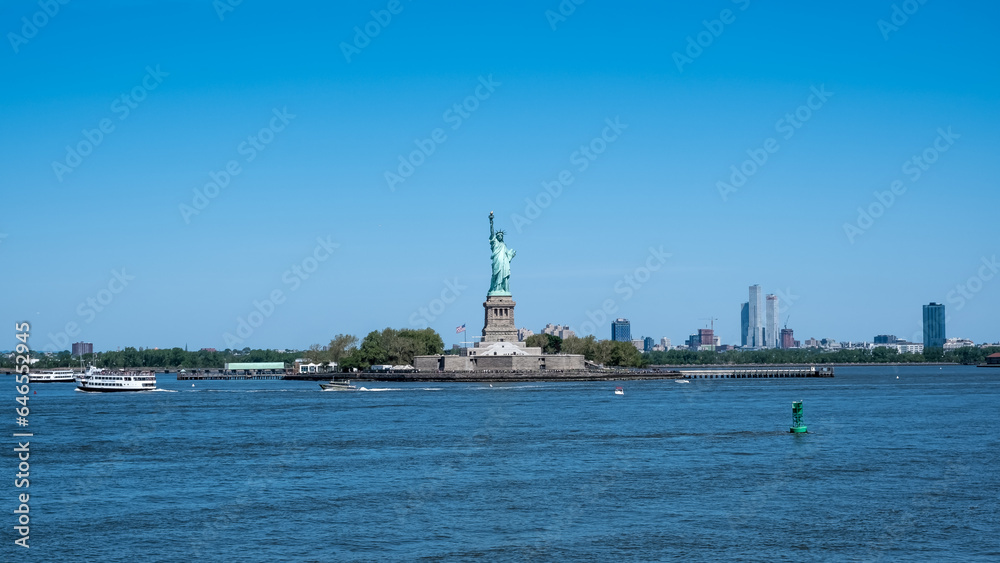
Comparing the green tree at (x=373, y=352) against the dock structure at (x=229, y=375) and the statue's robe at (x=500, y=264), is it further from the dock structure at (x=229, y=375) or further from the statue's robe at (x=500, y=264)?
the statue's robe at (x=500, y=264)

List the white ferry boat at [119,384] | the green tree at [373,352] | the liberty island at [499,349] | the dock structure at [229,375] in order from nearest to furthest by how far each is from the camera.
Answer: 1. the white ferry boat at [119,384]
2. the liberty island at [499,349]
3. the green tree at [373,352]
4. the dock structure at [229,375]

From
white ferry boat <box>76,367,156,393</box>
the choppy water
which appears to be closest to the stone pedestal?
white ferry boat <box>76,367,156,393</box>

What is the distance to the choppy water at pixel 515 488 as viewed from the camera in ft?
77.0

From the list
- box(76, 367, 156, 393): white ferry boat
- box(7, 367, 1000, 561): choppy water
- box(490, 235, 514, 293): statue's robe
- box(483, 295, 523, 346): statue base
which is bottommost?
box(7, 367, 1000, 561): choppy water

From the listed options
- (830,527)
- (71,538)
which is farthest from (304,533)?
(830,527)

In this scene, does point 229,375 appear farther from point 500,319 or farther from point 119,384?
point 119,384

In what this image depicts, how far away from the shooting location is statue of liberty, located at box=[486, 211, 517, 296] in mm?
121250

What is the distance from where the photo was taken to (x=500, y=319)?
398 ft

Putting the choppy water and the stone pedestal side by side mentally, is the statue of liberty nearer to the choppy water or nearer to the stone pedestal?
the stone pedestal

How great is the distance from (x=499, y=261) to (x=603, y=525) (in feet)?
317

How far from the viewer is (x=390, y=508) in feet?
91.6

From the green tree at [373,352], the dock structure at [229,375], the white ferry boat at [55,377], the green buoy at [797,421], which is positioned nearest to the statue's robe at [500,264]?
the green tree at [373,352]

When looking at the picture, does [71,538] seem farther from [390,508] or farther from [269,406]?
[269,406]

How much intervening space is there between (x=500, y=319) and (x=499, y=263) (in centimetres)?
622
